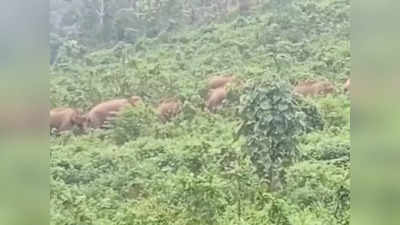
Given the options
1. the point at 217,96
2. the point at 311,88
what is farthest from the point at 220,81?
the point at 311,88

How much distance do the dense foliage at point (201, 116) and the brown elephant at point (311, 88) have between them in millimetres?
33

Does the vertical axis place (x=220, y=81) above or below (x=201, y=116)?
above

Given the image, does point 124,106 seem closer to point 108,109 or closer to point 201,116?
point 108,109

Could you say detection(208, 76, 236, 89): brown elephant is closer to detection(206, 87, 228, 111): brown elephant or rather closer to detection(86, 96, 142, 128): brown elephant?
detection(206, 87, 228, 111): brown elephant

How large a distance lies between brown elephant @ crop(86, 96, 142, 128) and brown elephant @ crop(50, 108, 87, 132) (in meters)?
0.06

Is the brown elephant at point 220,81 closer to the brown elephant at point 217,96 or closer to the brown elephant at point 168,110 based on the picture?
the brown elephant at point 217,96

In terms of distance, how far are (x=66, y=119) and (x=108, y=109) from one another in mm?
196

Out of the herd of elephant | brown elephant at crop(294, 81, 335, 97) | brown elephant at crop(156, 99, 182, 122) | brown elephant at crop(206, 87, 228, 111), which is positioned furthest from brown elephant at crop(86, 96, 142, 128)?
brown elephant at crop(294, 81, 335, 97)

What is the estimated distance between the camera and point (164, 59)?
9.05ft

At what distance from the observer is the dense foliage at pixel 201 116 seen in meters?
2.63

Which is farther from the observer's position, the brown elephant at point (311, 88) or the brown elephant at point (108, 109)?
the brown elephant at point (108, 109)

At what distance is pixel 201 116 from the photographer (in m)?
2.76

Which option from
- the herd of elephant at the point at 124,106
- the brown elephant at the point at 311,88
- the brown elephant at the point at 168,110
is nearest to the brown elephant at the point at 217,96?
the herd of elephant at the point at 124,106

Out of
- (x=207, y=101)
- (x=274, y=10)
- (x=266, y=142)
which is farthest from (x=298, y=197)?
(x=274, y=10)
